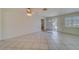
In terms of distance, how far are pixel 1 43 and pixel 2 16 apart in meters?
0.49

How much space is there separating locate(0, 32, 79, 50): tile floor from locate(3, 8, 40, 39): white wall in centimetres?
10

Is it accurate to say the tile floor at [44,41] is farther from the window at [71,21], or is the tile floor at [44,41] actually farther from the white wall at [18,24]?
the window at [71,21]

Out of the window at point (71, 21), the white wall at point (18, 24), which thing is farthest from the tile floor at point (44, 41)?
the window at point (71, 21)

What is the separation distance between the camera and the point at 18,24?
72.2 inches

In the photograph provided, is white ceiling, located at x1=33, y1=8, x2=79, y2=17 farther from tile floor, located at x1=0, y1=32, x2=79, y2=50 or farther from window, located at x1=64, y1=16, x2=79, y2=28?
tile floor, located at x1=0, y1=32, x2=79, y2=50

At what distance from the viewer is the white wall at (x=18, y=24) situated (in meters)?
1.76

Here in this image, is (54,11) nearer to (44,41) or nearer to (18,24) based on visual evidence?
(44,41)

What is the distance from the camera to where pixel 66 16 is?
1.83 meters

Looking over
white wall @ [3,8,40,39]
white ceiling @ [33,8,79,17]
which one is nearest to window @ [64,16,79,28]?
white ceiling @ [33,8,79,17]

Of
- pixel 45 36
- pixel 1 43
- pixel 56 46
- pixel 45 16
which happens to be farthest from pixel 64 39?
pixel 1 43

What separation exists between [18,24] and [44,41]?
604mm
